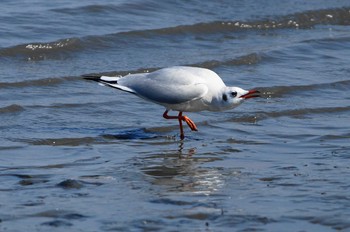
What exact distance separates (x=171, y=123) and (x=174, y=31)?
445cm

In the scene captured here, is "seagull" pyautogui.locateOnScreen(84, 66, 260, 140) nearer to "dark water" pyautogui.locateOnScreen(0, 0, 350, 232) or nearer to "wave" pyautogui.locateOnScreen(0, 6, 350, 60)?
"dark water" pyautogui.locateOnScreen(0, 0, 350, 232)

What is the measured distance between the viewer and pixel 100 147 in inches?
323

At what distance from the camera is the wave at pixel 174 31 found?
1218 cm

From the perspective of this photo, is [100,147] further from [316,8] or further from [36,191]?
[316,8]

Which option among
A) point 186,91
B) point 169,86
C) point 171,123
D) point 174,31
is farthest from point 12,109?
point 174,31

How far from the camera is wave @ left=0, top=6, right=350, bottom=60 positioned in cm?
1218

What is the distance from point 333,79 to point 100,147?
4.01 meters

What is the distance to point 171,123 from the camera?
30.7ft

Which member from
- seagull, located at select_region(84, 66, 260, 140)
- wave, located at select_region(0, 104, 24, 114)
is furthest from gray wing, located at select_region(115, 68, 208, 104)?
wave, located at select_region(0, 104, 24, 114)

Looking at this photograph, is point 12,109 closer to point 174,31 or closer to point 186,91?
point 186,91

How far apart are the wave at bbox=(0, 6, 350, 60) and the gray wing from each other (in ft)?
11.0

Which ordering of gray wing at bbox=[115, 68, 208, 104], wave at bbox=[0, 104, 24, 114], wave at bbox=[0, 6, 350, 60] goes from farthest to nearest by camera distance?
wave at bbox=[0, 6, 350, 60], wave at bbox=[0, 104, 24, 114], gray wing at bbox=[115, 68, 208, 104]

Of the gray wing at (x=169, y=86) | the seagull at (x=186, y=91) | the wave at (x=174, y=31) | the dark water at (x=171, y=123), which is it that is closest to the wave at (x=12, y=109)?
the dark water at (x=171, y=123)

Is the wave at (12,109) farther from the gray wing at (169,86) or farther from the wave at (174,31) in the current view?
the wave at (174,31)
